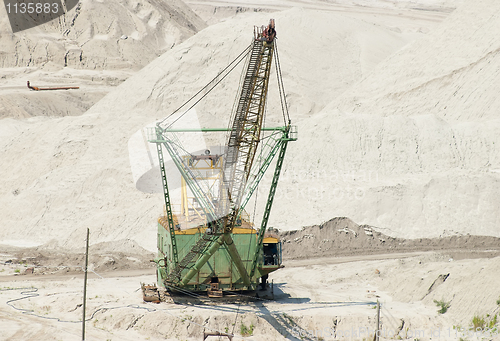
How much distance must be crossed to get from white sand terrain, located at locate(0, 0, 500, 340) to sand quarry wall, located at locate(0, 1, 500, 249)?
0.39 ft

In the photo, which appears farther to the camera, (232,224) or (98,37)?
(98,37)

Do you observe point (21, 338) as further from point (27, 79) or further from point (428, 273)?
point (27, 79)

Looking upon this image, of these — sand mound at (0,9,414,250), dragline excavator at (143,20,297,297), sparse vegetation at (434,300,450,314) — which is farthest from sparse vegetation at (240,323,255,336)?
sand mound at (0,9,414,250)

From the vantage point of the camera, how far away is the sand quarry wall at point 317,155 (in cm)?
3506

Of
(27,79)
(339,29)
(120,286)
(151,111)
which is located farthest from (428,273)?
(27,79)

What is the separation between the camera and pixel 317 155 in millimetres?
39781

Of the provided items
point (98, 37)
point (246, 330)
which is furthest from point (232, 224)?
point (98, 37)

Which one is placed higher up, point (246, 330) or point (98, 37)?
point (98, 37)

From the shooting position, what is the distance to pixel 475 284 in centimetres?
2259

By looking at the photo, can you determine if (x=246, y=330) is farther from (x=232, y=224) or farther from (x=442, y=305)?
(x=442, y=305)

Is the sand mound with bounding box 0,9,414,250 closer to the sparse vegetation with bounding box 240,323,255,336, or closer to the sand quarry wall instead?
the sand quarry wall

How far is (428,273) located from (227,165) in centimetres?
957

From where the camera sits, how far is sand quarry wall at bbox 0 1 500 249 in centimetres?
3506

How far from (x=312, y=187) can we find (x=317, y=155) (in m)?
3.72
